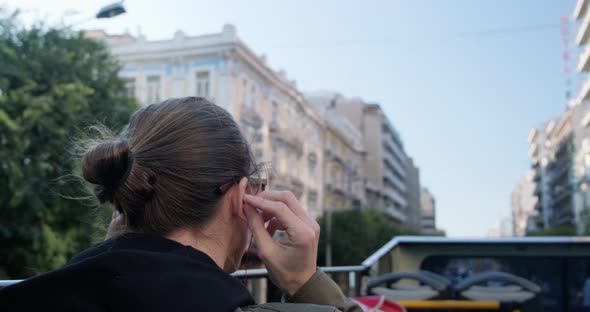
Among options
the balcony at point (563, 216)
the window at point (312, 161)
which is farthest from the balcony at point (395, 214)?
the window at point (312, 161)

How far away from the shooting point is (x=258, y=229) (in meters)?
1.33

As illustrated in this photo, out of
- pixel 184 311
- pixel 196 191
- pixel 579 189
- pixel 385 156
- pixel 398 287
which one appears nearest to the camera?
pixel 184 311

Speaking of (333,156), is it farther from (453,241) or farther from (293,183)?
(453,241)

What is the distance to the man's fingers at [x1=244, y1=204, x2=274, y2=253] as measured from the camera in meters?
1.32

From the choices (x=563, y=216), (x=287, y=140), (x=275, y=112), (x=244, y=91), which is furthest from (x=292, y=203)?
(x=563, y=216)

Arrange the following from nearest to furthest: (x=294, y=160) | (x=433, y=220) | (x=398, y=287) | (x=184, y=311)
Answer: (x=184, y=311) < (x=398, y=287) < (x=294, y=160) < (x=433, y=220)

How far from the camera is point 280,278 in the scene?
4.38 feet

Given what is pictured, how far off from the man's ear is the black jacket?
0.78 feet

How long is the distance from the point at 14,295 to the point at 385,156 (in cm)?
8088

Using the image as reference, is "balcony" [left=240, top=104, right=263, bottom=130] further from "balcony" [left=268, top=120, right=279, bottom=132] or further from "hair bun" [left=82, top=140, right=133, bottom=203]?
"hair bun" [left=82, top=140, right=133, bottom=203]

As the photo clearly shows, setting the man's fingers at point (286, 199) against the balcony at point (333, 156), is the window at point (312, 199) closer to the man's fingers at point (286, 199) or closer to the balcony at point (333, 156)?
the balcony at point (333, 156)

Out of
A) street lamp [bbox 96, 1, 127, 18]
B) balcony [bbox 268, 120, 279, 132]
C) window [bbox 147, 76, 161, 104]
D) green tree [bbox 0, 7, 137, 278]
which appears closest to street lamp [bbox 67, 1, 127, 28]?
street lamp [bbox 96, 1, 127, 18]

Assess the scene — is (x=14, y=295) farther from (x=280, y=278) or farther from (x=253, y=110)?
(x=253, y=110)

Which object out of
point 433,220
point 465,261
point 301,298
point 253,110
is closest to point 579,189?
point 253,110
